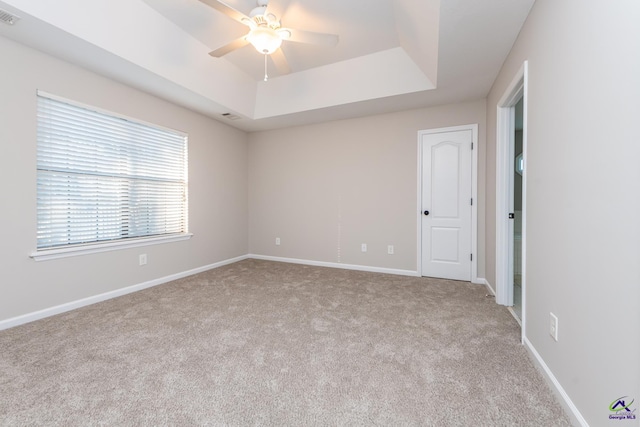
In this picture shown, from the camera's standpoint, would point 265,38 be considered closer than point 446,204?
Yes

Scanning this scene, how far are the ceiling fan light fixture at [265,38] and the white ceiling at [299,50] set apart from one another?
1.41ft

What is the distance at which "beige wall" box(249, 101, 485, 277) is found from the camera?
4.00 m

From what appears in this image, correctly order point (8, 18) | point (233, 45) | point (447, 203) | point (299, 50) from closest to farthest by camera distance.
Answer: point (8, 18) → point (233, 45) → point (299, 50) → point (447, 203)

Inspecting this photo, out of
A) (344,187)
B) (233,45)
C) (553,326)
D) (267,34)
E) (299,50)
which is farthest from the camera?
(344,187)

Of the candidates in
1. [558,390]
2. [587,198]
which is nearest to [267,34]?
[587,198]

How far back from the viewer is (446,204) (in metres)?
3.81

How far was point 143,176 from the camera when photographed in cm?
348

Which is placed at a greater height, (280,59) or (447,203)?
(280,59)

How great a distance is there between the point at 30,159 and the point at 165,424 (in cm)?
265

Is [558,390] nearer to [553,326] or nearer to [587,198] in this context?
[553,326]

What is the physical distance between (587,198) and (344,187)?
3343 mm

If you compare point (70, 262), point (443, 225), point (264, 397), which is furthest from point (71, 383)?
point (443, 225)

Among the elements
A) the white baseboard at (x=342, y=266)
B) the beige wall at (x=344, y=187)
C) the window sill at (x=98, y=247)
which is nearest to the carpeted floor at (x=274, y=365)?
the window sill at (x=98, y=247)

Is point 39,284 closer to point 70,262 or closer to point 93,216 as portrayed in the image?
point 70,262
